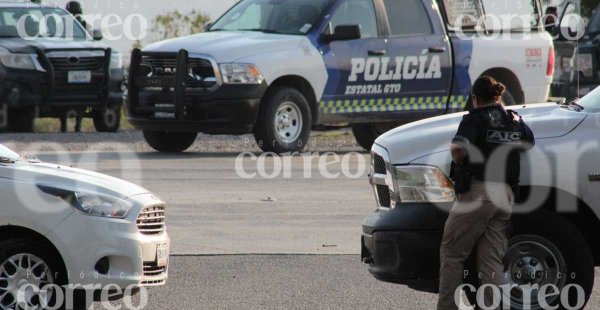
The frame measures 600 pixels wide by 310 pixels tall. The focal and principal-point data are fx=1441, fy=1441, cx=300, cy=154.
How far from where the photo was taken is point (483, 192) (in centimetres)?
726

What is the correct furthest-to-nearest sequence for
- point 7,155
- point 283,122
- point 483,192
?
point 283,122 → point 7,155 → point 483,192

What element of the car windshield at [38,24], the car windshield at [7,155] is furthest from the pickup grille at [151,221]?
the car windshield at [38,24]

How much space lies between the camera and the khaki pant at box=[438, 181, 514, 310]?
23.8 ft

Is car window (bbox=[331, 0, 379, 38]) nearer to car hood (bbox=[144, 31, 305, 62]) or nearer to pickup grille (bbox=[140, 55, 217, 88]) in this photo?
car hood (bbox=[144, 31, 305, 62])

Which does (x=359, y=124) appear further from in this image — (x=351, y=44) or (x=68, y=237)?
(x=68, y=237)

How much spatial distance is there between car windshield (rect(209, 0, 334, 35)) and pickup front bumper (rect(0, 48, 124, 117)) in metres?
2.70

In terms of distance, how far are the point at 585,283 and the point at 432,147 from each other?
42.7 inches

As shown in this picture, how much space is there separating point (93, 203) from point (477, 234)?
208cm

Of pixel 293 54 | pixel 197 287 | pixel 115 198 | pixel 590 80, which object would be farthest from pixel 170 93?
pixel 115 198

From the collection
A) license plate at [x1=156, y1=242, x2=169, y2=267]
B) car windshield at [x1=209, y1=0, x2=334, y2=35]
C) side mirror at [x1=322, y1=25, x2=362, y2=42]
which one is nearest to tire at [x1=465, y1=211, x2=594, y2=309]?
license plate at [x1=156, y1=242, x2=169, y2=267]

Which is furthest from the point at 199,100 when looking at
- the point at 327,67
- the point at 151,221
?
the point at 151,221

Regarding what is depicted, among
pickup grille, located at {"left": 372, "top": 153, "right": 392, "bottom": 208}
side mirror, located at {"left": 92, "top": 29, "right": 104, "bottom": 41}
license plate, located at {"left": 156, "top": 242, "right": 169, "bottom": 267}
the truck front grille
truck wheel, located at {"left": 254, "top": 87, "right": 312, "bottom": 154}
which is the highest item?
pickup grille, located at {"left": 372, "top": 153, "right": 392, "bottom": 208}

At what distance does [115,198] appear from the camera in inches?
311

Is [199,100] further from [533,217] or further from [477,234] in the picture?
[477,234]
